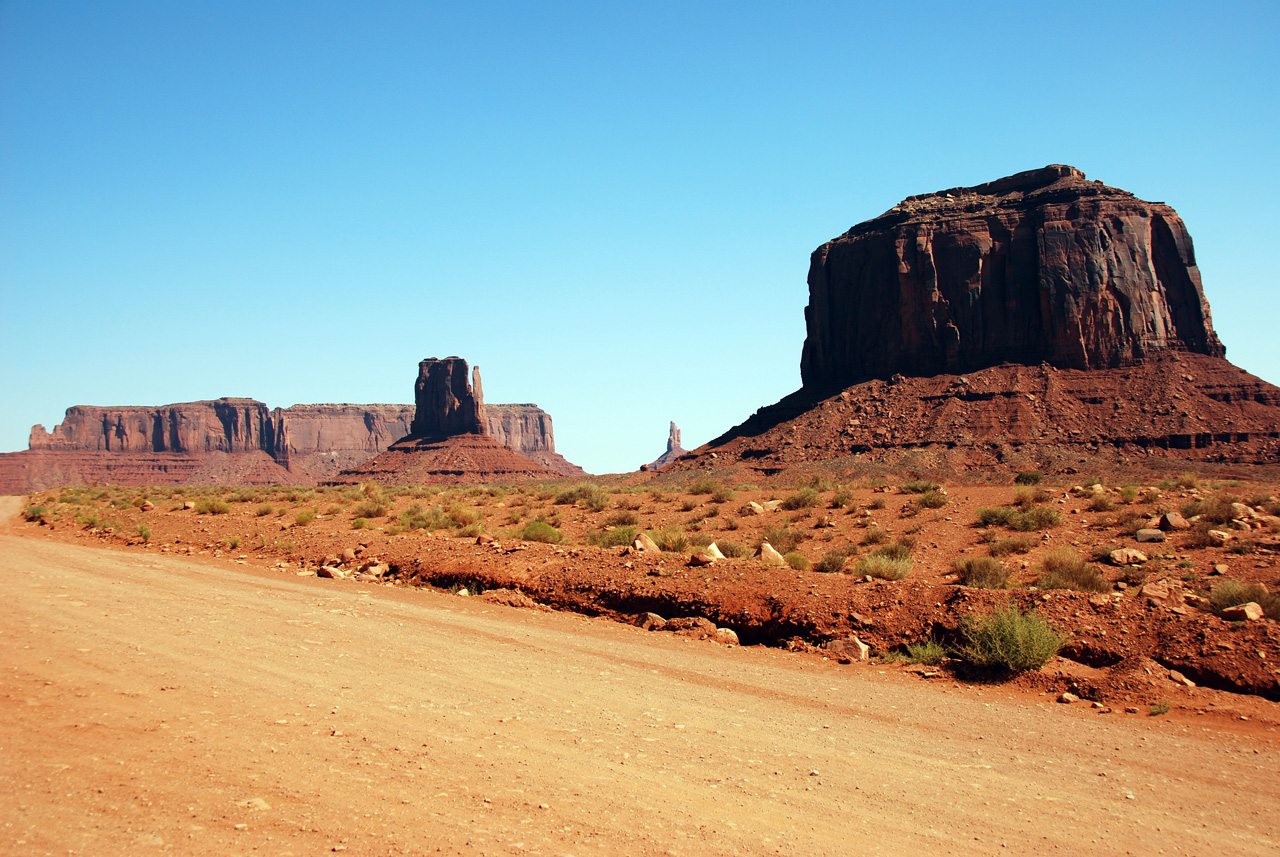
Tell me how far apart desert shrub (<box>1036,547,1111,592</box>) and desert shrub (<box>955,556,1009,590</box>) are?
597 mm

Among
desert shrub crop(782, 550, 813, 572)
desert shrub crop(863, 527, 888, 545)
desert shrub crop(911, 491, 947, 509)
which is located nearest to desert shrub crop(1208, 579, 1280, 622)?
desert shrub crop(782, 550, 813, 572)

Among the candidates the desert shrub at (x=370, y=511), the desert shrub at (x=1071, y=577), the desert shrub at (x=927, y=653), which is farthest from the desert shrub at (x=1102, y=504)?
the desert shrub at (x=370, y=511)

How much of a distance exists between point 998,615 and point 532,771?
21.9 ft

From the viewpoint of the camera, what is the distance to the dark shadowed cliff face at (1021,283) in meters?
67.6

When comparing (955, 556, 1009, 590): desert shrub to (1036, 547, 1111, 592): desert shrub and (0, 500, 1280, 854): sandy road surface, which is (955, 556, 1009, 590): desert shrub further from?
(0, 500, 1280, 854): sandy road surface

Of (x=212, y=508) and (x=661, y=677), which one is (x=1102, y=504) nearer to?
(x=661, y=677)

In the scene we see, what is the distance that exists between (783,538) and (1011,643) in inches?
467

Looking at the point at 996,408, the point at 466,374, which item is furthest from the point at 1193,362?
the point at 466,374

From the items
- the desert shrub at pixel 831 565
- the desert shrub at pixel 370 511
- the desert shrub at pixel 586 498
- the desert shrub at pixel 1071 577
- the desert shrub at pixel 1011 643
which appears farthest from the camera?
the desert shrub at pixel 586 498

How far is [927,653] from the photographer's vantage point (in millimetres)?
10055

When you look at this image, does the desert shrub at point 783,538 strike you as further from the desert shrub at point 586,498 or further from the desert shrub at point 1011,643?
the desert shrub at point 1011,643

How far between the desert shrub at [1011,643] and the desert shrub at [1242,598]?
2.92 m

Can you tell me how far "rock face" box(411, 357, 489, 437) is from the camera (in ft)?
462

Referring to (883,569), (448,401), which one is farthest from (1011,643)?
(448,401)
